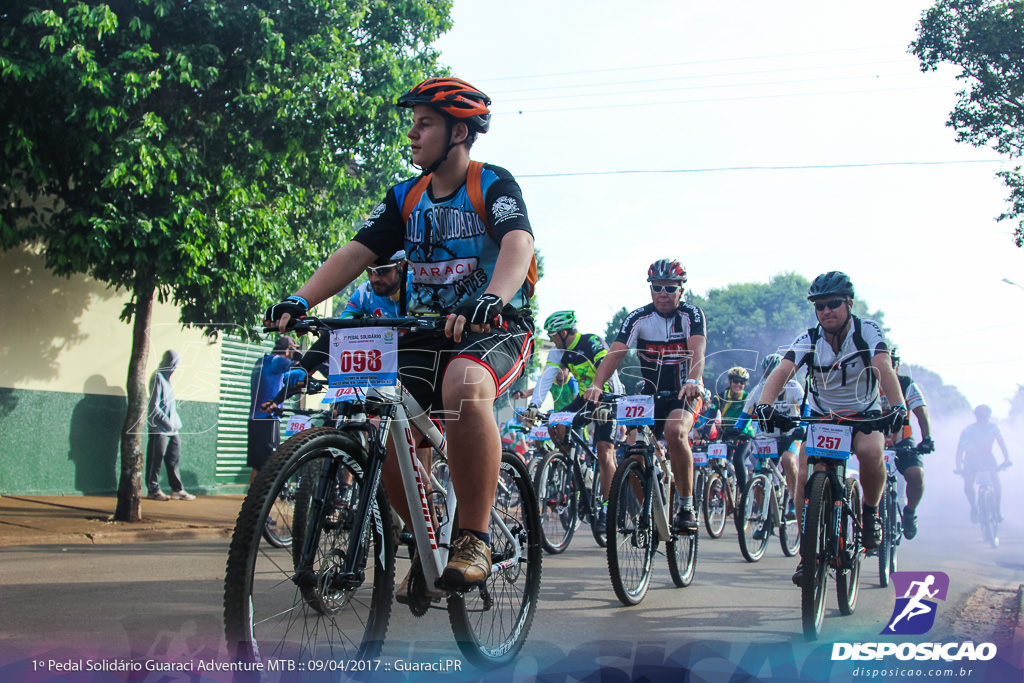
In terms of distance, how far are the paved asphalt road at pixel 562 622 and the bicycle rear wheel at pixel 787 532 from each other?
1.33 metres

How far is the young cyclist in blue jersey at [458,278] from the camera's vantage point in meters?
Result: 3.51

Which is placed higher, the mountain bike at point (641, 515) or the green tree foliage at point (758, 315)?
the green tree foliage at point (758, 315)

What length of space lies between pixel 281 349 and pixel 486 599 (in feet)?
21.4

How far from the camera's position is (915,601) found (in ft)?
19.1

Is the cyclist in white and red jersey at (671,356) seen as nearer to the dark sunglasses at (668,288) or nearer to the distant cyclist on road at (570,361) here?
the dark sunglasses at (668,288)

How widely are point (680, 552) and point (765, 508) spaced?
3.22 m

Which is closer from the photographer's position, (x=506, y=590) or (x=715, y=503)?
(x=506, y=590)

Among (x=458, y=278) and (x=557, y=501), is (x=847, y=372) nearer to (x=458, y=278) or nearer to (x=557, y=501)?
(x=557, y=501)

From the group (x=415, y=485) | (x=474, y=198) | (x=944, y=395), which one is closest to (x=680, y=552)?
(x=415, y=485)

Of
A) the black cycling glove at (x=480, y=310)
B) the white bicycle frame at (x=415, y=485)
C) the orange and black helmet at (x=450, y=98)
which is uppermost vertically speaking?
the orange and black helmet at (x=450, y=98)

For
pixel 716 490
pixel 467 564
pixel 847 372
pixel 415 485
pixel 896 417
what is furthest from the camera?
pixel 716 490

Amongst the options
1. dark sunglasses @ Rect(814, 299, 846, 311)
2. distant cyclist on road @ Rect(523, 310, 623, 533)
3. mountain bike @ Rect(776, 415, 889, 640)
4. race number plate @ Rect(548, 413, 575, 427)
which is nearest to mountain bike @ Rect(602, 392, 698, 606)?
mountain bike @ Rect(776, 415, 889, 640)

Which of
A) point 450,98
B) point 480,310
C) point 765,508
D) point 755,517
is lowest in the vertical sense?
point 755,517

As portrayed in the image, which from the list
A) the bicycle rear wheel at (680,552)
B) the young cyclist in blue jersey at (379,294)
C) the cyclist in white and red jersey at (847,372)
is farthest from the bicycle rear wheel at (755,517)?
the young cyclist in blue jersey at (379,294)
